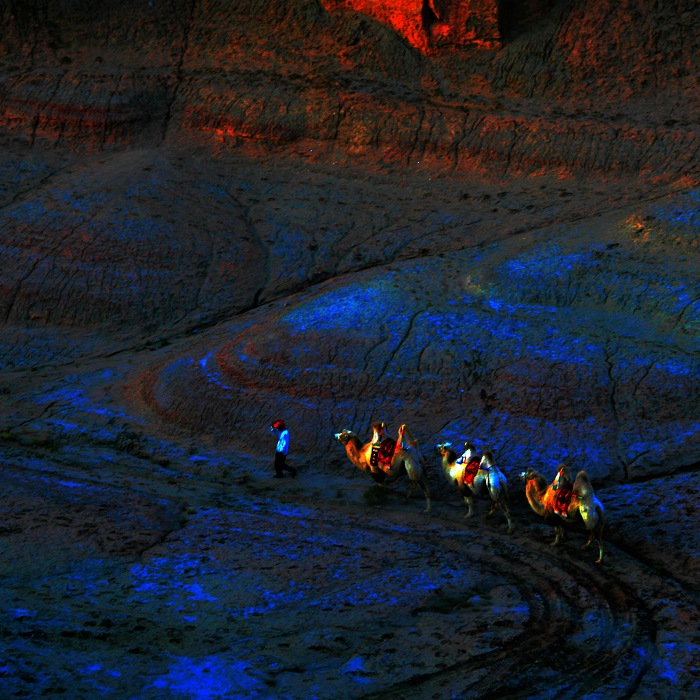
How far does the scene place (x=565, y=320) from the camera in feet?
67.6

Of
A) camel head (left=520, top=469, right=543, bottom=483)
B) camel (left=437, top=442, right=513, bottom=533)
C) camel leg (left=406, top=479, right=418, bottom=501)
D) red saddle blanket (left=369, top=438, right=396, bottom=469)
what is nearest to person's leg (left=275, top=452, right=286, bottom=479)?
red saddle blanket (left=369, top=438, right=396, bottom=469)

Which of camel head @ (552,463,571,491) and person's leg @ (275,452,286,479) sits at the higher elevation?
camel head @ (552,463,571,491)

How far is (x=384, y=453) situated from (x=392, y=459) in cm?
18

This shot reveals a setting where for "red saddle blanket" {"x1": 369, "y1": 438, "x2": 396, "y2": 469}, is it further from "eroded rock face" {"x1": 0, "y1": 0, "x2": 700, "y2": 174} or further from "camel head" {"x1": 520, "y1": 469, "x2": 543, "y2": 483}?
"eroded rock face" {"x1": 0, "y1": 0, "x2": 700, "y2": 174}

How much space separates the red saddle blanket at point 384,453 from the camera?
56.3ft

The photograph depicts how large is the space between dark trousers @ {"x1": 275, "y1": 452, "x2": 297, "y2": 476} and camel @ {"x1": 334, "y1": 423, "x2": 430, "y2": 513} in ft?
3.91

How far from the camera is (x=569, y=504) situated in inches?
580

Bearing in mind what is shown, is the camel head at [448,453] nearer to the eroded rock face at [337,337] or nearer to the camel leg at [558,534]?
the eroded rock face at [337,337]

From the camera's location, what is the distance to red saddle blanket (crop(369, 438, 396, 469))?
1717 centimetres

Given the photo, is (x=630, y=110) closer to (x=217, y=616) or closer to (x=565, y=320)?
(x=565, y=320)

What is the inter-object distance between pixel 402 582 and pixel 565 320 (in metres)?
8.96

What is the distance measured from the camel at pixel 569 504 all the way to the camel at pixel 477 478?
1.39 feet

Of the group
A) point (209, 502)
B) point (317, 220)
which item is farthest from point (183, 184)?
point (209, 502)

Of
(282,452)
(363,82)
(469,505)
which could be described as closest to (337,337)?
(282,452)
